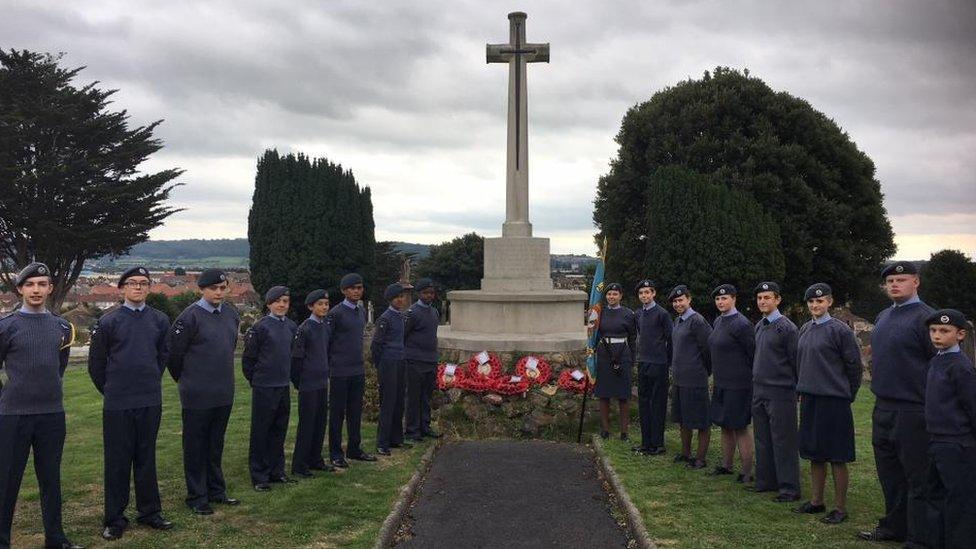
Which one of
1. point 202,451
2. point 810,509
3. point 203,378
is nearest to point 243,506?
point 202,451

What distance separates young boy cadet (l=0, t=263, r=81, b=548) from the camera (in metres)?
5.25

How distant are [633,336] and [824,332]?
377 centimetres

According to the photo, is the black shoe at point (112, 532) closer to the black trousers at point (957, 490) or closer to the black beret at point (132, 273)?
the black beret at point (132, 273)

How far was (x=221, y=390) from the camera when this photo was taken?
22.1ft

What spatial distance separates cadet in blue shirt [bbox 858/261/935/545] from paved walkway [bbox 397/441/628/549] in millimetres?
2314

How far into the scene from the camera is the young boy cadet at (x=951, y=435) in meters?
4.96

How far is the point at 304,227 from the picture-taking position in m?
36.2

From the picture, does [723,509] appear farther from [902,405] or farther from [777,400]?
[902,405]

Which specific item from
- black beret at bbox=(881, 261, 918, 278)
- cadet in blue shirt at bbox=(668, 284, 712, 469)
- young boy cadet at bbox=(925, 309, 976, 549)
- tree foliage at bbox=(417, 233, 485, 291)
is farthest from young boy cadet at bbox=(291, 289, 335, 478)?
tree foliage at bbox=(417, 233, 485, 291)

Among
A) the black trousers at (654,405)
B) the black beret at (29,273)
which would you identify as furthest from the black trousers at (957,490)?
the black beret at (29,273)

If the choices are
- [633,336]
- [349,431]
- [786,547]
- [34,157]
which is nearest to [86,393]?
[349,431]

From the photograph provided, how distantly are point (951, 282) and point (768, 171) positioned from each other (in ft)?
79.6

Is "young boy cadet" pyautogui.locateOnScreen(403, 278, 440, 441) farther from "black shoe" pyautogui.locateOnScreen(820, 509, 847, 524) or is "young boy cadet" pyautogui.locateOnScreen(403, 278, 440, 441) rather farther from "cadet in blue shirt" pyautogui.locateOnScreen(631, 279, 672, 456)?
"black shoe" pyautogui.locateOnScreen(820, 509, 847, 524)

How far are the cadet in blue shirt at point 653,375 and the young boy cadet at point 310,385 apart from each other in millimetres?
4266
